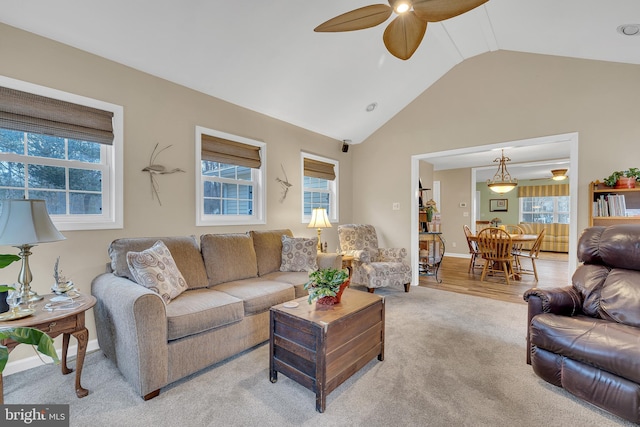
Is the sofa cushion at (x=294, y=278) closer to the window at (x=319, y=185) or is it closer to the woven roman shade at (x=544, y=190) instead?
the window at (x=319, y=185)

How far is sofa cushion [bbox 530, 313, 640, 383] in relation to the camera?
62.0 inches

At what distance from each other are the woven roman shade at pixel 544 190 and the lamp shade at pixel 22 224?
36.4 ft

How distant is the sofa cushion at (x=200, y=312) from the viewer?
1.94m

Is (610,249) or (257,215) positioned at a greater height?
(257,215)

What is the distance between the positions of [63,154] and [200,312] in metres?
1.84

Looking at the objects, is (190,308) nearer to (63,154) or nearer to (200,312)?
(200,312)

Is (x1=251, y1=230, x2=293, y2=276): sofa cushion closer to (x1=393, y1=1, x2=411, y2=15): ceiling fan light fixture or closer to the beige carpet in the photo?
the beige carpet

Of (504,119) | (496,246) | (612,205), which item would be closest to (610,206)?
(612,205)

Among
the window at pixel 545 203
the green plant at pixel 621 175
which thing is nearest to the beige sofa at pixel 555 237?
the window at pixel 545 203

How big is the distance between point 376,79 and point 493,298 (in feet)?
11.1

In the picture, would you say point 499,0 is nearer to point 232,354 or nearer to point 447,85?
point 447,85

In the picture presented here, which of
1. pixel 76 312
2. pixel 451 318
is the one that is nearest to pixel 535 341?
pixel 451 318

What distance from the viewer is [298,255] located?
3393 mm

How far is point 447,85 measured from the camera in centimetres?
435
